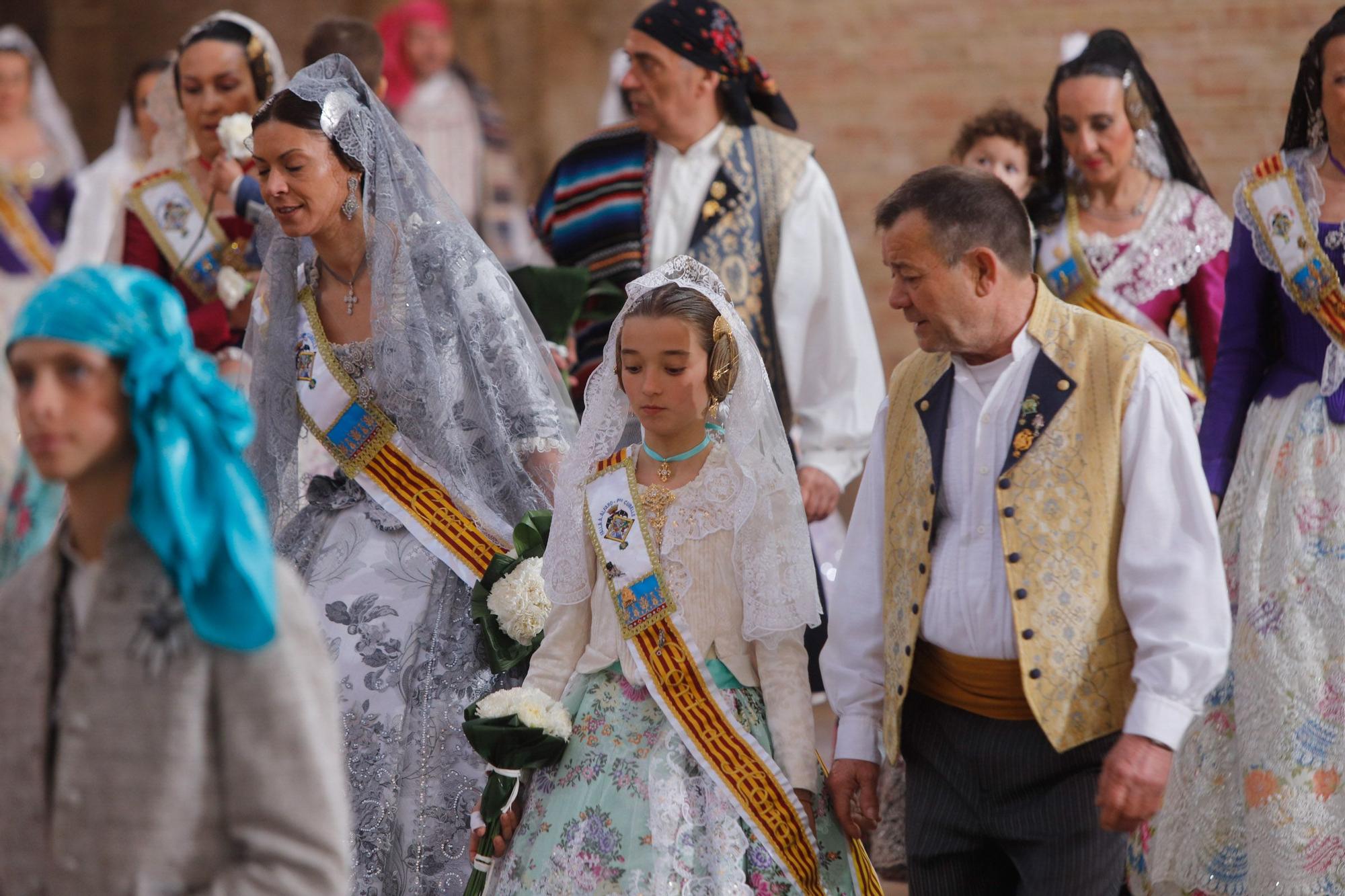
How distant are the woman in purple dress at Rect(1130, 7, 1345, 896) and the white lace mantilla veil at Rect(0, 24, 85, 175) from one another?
6.69m

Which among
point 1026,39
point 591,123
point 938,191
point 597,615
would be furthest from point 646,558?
point 591,123

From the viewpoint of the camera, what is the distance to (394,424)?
389cm

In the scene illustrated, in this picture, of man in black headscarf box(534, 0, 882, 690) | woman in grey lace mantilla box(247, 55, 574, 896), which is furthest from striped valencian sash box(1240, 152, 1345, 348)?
woman in grey lace mantilla box(247, 55, 574, 896)

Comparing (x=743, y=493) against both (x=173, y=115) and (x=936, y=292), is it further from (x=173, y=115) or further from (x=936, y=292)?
(x=173, y=115)

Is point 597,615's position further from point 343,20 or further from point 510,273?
point 343,20

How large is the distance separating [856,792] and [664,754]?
37cm

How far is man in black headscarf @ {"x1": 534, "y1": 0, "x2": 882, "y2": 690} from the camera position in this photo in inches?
191

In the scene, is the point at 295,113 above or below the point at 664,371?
above

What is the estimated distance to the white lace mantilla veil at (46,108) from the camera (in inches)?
354

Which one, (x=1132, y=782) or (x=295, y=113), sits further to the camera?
(x=295, y=113)

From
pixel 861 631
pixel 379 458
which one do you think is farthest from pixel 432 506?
pixel 861 631

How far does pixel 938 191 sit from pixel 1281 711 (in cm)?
156

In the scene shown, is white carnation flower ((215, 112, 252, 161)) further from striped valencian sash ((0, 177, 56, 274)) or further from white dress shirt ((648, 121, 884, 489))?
striped valencian sash ((0, 177, 56, 274))

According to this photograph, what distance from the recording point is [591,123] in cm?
964
